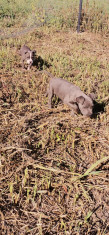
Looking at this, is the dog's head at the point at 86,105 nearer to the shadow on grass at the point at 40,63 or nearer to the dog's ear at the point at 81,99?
the dog's ear at the point at 81,99

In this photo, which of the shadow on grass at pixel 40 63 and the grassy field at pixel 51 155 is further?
the shadow on grass at pixel 40 63

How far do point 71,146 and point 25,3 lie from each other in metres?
13.1

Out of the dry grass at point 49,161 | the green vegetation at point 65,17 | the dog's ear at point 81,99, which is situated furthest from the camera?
the green vegetation at point 65,17

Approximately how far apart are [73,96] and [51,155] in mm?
1405

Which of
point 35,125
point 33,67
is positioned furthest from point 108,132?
point 33,67

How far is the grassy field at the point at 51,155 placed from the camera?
248 cm

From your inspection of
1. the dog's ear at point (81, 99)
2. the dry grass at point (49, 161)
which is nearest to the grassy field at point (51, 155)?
the dry grass at point (49, 161)

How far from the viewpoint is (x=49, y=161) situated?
3.21m

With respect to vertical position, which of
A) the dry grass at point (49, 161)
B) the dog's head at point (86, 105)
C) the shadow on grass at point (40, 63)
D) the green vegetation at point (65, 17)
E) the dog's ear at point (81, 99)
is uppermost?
the green vegetation at point (65, 17)

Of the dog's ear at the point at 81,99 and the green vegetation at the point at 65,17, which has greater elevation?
the green vegetation at the point at 65,17

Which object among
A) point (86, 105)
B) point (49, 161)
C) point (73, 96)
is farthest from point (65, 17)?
point (49, 161)

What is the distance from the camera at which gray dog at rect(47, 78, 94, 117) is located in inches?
152

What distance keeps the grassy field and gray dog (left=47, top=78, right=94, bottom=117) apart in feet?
0.75

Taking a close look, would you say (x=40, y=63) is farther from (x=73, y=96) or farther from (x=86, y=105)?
(x=86, y=105)
